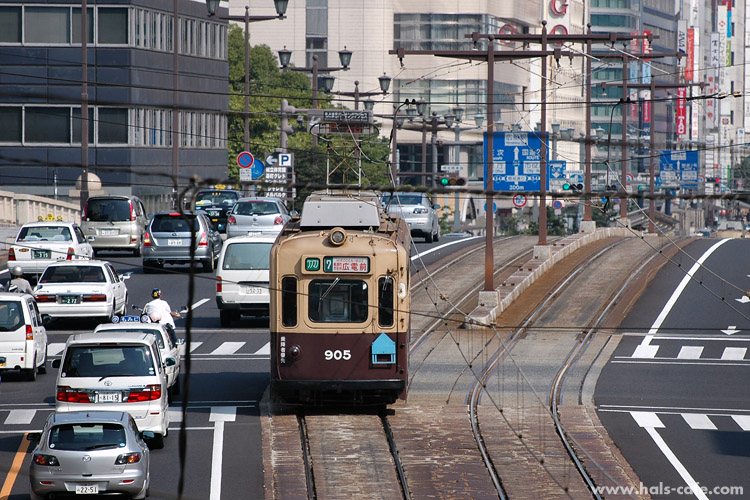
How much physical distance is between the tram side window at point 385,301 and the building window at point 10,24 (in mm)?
48272

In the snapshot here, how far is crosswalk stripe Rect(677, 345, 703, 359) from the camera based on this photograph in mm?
27547

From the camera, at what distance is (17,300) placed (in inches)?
893

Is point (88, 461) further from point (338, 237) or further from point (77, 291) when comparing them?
point (77, 291)

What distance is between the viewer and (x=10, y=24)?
62469 millimetres

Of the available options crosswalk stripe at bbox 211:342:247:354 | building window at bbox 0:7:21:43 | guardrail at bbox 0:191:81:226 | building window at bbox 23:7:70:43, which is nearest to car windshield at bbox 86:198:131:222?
guardrail at bbox 0:191:81:226

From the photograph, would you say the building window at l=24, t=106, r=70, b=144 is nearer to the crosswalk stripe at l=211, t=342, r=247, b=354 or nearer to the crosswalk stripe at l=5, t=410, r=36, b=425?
the crosswalk stripe at l=211, t=342, r=247, b=354

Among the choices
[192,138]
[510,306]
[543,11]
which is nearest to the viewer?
[510,306]

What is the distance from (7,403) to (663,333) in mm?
16286

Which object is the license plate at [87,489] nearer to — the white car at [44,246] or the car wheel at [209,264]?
the white car at [44,246]

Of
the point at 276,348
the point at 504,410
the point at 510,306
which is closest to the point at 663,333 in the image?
the point at 510,306

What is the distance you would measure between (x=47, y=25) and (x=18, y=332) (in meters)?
43.6

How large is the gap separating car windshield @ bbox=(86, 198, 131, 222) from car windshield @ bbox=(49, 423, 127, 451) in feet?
81.3

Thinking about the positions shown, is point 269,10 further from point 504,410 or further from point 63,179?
point 504,410

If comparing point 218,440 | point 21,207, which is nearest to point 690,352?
point 218,440
